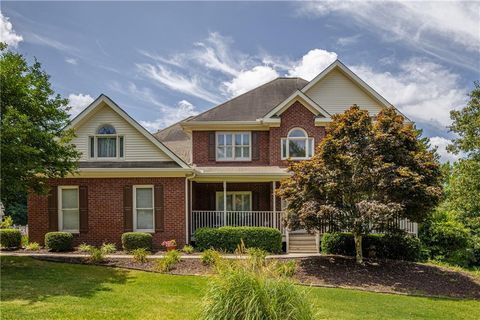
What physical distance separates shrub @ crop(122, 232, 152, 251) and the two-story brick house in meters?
0.85

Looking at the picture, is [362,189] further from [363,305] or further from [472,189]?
[472,189]

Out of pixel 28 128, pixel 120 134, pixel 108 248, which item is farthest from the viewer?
pixel 120 134

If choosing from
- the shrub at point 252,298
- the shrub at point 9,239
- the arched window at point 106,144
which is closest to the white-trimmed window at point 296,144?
the arched window at point 106,144

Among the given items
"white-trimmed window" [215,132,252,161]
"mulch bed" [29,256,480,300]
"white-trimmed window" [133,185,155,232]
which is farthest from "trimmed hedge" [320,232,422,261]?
"white-trimmed window" [133,185,155,232]

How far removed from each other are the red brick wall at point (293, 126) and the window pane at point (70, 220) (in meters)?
9.58

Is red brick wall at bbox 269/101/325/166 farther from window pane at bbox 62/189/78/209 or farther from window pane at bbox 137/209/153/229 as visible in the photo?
window pane at bbox 62/189/78/209

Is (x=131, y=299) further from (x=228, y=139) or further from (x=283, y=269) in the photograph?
(x=228, y=139)

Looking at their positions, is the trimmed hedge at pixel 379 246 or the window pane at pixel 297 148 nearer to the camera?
the trimmed hedge at pixel 379 246

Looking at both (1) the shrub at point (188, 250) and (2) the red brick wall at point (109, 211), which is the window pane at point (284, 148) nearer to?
(2) the red brick wall at point (109, 211)

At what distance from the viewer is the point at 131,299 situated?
9.06 meters

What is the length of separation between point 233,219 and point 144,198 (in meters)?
4.59

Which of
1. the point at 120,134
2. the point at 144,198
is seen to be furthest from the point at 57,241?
the point at 120,134

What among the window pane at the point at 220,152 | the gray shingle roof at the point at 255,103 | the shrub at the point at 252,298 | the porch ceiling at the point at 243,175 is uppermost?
the gray shingle roof at the point at 255,103

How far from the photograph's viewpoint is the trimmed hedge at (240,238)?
16.1 meters
